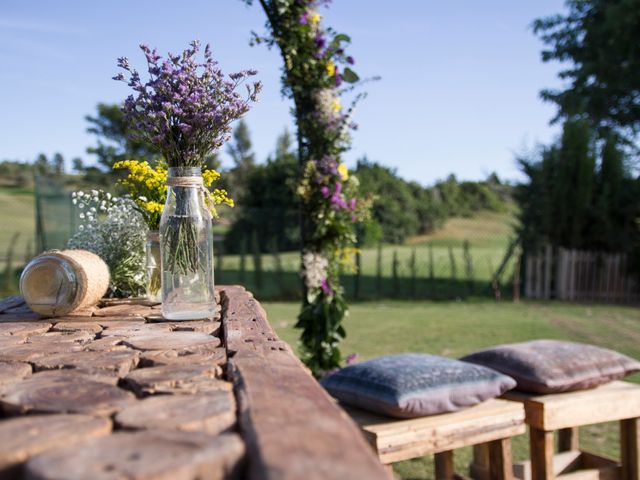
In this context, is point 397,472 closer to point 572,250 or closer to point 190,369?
point 190,369

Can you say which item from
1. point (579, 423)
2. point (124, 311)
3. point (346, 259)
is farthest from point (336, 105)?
point (579, 423)

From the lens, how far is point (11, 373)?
160cm

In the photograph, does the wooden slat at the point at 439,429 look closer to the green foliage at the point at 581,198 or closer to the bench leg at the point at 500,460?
the bench leg at the point at 500,460

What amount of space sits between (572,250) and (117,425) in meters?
12.9

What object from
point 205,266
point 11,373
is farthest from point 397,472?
point 11,373

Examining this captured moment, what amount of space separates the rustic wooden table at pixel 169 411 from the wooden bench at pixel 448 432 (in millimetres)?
766

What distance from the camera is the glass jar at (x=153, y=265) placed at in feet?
9.31

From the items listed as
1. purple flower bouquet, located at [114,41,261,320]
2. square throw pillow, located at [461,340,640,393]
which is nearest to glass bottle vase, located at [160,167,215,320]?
purple flower bouquet, located at [114,41,261,320]

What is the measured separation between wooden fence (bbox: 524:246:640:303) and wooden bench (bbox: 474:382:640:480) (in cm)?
961

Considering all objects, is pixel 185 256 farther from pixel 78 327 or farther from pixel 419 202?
pixel 419 202

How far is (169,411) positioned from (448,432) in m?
1.67

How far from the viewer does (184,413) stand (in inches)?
47.8

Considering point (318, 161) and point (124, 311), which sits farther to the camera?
point (318, 161)

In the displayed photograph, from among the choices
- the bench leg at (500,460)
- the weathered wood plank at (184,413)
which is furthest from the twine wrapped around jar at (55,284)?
the bench leg at (500,460)
